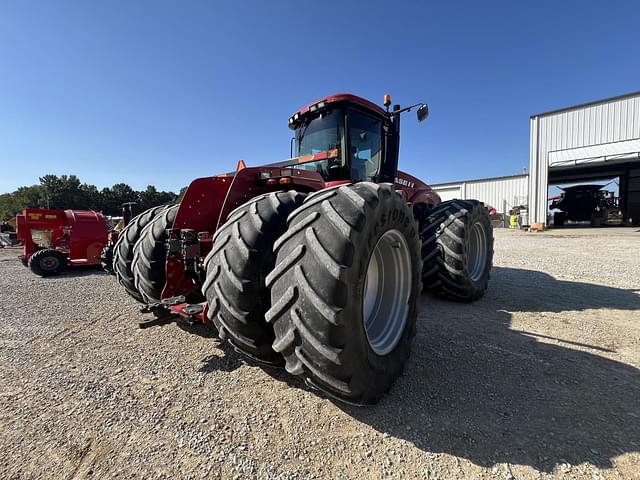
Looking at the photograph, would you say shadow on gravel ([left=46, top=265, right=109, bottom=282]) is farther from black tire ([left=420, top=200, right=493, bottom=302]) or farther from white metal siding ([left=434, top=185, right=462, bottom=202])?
white metal siding ([left=434, top=185, right=462, bottom=202])

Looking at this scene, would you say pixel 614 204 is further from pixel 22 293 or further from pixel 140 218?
pixel 22 293

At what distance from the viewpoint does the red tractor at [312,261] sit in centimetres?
153

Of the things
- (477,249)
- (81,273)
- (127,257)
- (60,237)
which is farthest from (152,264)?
(60,237)

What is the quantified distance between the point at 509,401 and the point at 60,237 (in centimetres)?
995

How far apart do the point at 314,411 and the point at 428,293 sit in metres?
3.08

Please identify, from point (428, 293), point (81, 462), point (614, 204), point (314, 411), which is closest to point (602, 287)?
point (428, 293)

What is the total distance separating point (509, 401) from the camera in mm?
1959

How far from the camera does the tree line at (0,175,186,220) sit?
4606 cm

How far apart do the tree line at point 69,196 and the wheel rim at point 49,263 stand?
4186 cm

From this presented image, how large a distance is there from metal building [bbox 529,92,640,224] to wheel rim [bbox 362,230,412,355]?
2251 centimetres

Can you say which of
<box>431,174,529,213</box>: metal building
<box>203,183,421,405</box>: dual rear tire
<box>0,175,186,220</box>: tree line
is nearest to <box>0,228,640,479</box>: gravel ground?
<box>203,183,421,405</box>: dual rear tire

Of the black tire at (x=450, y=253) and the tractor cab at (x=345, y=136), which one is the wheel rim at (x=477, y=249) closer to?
the black tire at (x=450, y=253)

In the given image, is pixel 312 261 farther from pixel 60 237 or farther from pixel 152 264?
pixel 60 237

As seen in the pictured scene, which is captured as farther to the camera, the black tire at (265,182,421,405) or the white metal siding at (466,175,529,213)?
the white metal siding at (466,175,529,213)
